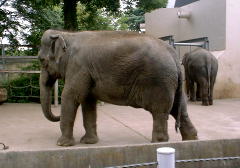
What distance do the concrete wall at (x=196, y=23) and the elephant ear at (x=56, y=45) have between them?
8.36m

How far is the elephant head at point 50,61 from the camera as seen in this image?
544cm

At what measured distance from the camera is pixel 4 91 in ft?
33.7

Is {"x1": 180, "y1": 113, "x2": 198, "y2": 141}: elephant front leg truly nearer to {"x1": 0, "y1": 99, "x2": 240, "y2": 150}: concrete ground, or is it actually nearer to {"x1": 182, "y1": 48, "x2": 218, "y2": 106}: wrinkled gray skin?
{"x1": 0, "y1": 99, "x2": 240, "y2": 150}: concrete ground

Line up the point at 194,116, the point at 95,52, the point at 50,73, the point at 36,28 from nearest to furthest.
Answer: the point at 95,52
the point at 50,73
the point at 194,116
the point at 36,28

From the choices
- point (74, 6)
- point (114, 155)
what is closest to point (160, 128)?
point (114, 155)

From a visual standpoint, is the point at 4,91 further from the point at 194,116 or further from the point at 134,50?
the point at 134,50

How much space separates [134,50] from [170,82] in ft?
2.06

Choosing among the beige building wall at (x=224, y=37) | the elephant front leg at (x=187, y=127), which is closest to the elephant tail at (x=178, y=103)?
the elephant front leg at (x=187, y=127)

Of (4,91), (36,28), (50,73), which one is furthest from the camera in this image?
(36,28)

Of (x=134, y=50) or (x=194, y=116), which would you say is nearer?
(x=134, y=50)

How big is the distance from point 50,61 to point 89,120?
106 cm

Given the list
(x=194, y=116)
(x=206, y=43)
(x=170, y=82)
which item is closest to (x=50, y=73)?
(x=170, y=82)

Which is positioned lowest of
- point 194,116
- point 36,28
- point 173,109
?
point 194,116

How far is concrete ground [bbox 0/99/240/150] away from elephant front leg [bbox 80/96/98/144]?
11cm
